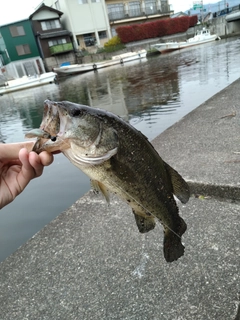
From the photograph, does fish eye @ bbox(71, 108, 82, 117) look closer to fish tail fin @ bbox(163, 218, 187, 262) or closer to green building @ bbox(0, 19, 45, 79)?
fish tail fin @ bbox(163, 218, 187, 262)

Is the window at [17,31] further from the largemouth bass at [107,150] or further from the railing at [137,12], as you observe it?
the largemouth bass at [107,150]

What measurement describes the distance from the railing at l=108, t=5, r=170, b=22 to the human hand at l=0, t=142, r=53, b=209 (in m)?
58.1

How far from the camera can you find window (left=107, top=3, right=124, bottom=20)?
53750 millimetres

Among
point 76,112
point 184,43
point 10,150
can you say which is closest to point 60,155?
point 10,150

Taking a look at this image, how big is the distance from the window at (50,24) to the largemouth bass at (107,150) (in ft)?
167

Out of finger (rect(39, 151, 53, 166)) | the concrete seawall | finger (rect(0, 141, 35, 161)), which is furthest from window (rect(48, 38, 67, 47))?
finger (rect(39, 151, 53, 166))

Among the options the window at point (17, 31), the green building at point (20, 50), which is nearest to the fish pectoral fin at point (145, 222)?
the green building at point (20, 50)

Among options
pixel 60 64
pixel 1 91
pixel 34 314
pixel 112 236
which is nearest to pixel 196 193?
pixel 112 236

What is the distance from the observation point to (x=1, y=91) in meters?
32.0

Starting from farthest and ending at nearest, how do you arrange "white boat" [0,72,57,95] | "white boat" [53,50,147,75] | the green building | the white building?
the white building → the green building → "white boat" [53,50,147,75] → "white boat" [0,72,57,95]

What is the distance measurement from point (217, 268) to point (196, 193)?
1278 millimetres

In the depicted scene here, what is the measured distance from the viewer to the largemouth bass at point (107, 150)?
5.18ft

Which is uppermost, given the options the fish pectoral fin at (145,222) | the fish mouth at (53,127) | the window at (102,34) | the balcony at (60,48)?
the window at (102,34)

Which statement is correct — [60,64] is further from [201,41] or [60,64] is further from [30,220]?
[30,220]
